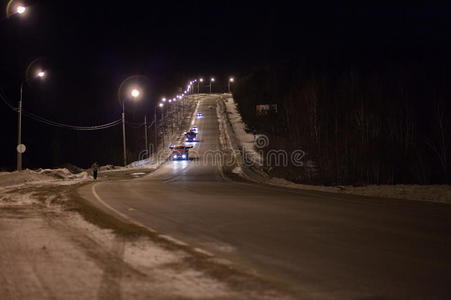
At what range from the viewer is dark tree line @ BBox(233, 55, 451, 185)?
45.4 m

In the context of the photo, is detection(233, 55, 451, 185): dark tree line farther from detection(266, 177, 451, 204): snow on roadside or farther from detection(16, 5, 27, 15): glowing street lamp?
detection(16, 5, 27, 15): glowing street lamp

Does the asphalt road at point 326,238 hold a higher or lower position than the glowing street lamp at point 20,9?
lower

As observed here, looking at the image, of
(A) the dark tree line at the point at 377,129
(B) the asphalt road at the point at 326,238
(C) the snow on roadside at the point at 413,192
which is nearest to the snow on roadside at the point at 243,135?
(A) the dark tree line at the point at 377,129

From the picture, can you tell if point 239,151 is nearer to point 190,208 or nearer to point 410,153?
point 410,153

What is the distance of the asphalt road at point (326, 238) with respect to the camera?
7.17 meters

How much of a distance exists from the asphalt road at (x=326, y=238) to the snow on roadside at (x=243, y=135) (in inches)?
1661

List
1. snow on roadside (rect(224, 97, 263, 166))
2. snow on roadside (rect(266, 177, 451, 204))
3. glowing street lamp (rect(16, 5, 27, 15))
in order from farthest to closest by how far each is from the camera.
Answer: snow on roadside (rect(224, 97, 263, 166)), glowing street lamp (rect(16, 5, 27, 15)), snow on roadside (rect(266, 177, 451, 204))

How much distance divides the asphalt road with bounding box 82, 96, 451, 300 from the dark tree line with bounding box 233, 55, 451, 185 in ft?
87.3

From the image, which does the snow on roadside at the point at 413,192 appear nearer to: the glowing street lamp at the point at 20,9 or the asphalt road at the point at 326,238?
the asphalt road at the point at 326,238

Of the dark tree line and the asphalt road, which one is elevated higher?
the dark tree line

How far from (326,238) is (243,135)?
280 ft
